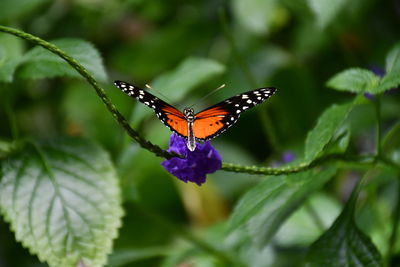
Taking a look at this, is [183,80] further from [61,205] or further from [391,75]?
[391,75]

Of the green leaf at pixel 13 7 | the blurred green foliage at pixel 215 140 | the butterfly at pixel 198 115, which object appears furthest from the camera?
the green leaf at pixel 13 7

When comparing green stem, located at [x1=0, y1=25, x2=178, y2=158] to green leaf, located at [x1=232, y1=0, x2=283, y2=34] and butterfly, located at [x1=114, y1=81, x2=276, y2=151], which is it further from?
green leaf, located at [x1=232, y1=0, x2=283, y2=34]

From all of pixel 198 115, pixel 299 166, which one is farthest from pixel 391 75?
pixel 198 115

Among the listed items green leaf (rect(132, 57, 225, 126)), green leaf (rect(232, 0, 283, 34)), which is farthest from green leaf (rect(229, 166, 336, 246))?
green leaf (rect(232, 0, 283, 34))

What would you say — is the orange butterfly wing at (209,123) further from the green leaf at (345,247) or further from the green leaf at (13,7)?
the green leaf at (13,7)

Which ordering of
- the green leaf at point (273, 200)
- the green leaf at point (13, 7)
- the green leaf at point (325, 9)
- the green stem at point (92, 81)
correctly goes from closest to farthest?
1. the green stem at point (92, 81)
2. the green leaf at point (273, 200)
3. the green leaf at point (325, 9)
4. the green leaf at point (13, 7)

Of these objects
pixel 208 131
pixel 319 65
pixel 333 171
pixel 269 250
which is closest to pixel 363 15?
pixel 319 65

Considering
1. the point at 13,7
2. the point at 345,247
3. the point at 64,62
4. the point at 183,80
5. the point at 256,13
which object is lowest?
the point at 345,247

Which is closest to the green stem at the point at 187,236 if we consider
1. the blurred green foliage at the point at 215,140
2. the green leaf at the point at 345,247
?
the blurred green foliage at the point at 215,140

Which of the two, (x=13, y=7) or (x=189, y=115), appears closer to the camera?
(x=189, y=115)
